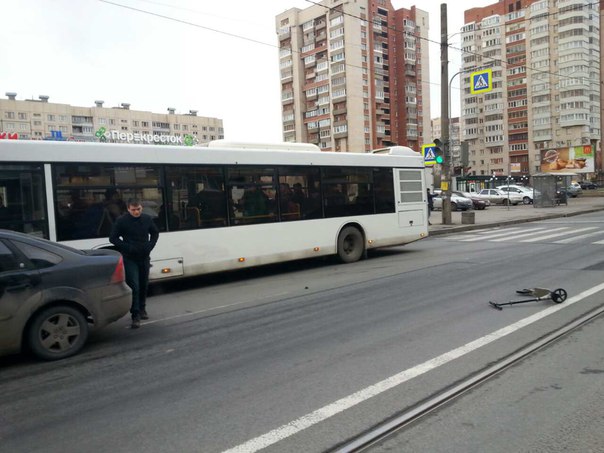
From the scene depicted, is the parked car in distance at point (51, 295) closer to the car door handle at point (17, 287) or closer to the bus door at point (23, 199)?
the car door handle at point (17, 287)

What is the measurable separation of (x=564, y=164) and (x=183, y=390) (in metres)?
64.8

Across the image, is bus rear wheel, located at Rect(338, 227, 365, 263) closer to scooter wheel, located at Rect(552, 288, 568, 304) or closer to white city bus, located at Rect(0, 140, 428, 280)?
white city bus, located at Rect(0, 140, 428, 280)

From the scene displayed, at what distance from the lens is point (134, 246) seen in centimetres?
693

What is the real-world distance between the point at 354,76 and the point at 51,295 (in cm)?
9048

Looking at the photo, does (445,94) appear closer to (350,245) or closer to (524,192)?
(350,245)

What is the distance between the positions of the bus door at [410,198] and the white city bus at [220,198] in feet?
0.09

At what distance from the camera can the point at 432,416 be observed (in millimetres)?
3715

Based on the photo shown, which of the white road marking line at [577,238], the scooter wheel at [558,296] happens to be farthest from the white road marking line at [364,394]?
the white road marking line at [577,238]

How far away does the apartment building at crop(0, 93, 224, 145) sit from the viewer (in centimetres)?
9750

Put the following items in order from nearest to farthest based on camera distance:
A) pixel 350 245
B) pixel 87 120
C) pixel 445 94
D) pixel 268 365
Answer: pixel 268 365, pixel 350 245, pixel 445 94, pixel 87 120

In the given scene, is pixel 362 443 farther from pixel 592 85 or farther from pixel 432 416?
pixel 592 85

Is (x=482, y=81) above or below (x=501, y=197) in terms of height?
above

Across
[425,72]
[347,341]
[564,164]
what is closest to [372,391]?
[347,341]

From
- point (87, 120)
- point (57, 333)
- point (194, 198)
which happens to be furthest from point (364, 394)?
point (87, 120)
